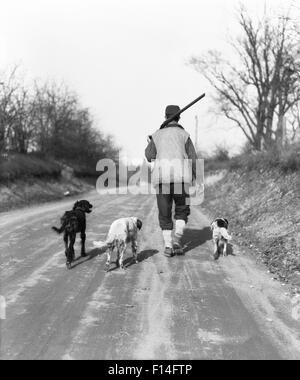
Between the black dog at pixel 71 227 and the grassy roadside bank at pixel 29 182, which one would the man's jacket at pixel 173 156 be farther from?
the grassy roadside bank at pixel 29 182

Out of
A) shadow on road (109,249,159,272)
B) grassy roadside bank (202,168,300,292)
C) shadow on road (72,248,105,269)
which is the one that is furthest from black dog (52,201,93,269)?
grassy roadside bank (202,168,300,292)

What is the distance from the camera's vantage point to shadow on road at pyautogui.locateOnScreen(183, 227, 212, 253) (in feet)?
28.6

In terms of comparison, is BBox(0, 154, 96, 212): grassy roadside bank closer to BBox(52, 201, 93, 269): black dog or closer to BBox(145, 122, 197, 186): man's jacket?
BBox(52, 201, 93, 269): black dog

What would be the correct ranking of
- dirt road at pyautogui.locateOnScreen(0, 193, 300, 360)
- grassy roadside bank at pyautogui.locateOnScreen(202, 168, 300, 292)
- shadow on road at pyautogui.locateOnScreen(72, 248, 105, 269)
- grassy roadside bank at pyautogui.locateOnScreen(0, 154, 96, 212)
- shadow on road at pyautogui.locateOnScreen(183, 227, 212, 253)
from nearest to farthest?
dirt road at pyautogui.locateOnScreen(0, 193, 300, 360) < shadow on road at pyautogui.locateOnScreen(72, 248, 105, 269) < grassy roadside bank at pyautogui.locateOnScreen(202, 168, 300, 292) < shadow on road at pyautogui.locateOnScreen(183, 227, 212, 253) < grassy roadside bank at pyautogui.locateOnScreen(0, 154, 96, 212)

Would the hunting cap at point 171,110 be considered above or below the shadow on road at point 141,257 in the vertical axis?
above

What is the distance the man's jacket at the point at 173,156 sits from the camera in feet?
24.2

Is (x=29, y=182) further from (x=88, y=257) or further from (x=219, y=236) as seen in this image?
(x=219, y=236)

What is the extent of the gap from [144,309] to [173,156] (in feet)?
11.1

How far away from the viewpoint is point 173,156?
7391 millimetres

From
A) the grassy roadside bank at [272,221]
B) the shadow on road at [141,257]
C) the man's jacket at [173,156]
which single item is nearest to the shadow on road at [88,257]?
the shadow on road at [141,257]

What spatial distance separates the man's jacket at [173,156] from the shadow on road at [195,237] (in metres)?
1.62
